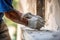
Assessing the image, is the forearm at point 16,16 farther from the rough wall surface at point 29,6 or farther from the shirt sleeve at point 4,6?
the rough wall surface at point 29,6

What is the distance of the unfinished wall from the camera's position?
1.88m

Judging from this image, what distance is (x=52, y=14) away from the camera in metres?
1.99

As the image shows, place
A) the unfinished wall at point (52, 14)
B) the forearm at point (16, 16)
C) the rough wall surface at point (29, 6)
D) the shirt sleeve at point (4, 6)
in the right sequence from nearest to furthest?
1. the shirt sleeve at point (4, 6)
2. the forearm at point (16, 16)
3. the unfinished wall at point (52, 14)
4. the rough wall surface at point (29, 6)

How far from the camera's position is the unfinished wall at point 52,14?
74.1 inches

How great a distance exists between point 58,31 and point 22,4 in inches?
41.8

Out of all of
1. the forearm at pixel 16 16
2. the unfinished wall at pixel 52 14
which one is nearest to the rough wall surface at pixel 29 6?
the unfinished wall at pixel 52 14

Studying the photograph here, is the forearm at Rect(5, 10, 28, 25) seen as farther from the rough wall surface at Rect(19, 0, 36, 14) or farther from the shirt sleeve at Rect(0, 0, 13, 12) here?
the rough wall surface at Rect(19, 0, 36, 14)

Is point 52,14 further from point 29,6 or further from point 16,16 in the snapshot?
point 29,6

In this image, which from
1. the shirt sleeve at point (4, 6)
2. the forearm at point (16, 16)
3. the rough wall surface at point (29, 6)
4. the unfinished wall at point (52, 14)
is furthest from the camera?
the rough wall surface at point (29, 6)

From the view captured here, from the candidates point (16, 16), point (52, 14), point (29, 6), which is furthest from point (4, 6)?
point (29, 6)

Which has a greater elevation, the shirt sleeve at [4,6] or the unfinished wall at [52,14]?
the shirt sleeve at [4,6]

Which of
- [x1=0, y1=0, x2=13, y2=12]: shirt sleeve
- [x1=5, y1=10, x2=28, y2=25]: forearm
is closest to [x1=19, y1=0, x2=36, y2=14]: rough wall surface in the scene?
[x1=5, y1=10, x2=28, y2=25]: forearm

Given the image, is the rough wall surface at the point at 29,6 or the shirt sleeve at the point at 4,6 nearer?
the shirt sleeve at the point at 4,6

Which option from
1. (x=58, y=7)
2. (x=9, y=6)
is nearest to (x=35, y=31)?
(x=58, y=7)
